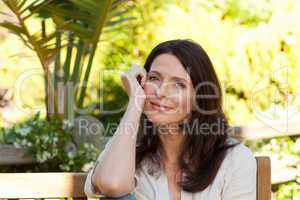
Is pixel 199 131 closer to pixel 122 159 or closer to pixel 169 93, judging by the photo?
pixel 169 93

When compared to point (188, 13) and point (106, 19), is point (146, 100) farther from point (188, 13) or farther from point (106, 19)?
point (188, 13)

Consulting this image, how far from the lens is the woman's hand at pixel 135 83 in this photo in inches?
92.4

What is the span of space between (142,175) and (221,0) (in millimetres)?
4614

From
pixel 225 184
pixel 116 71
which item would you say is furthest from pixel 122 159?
pixel 116 71

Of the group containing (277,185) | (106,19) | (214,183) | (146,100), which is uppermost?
(106,19)

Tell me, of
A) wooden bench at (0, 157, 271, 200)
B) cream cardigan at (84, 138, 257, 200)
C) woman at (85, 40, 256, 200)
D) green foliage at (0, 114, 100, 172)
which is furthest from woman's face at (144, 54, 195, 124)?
green foliage at (0, 114, 100, 172)

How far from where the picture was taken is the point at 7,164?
12.6ft

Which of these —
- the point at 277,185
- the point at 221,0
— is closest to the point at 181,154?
the point at 277,185

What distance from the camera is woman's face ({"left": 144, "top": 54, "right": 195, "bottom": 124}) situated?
236 cm

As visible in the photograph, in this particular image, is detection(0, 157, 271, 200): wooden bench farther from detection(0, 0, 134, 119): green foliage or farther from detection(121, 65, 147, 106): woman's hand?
detection(0, 0, 134, 119): green foliage

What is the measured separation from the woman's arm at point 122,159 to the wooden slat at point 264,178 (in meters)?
0.48

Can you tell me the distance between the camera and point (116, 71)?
624 cm

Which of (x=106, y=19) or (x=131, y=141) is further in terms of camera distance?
(x=106, y=19)

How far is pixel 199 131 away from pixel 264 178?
34 centimetres
